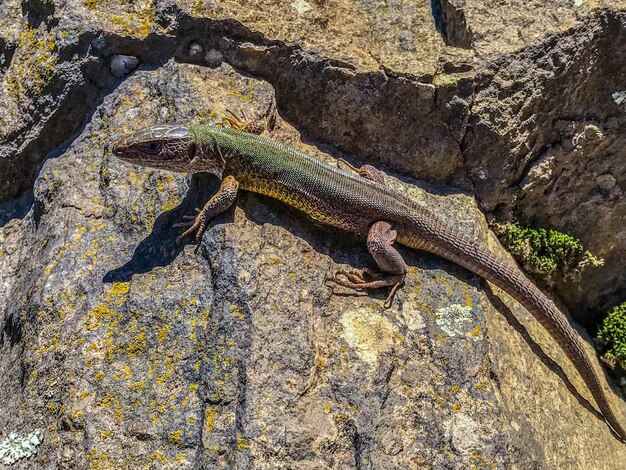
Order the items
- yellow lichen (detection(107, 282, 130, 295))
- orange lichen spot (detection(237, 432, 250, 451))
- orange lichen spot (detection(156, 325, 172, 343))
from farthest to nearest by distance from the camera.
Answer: yellow lichen (detection(107, 282, 130, 295))
orange lichen spot (detection(156, 325, 172, 343))
orange lichen spot (detection(237, 432, 250, 451))

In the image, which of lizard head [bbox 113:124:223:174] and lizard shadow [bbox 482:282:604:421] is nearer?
lizard head [bbox 113:124:223:174]

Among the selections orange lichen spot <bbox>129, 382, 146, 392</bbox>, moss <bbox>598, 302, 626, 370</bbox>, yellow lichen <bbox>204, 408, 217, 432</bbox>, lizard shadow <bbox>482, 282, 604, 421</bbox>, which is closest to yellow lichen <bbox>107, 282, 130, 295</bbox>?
orange lichen spot <bbox>129, 382, 146, 392</bbox>

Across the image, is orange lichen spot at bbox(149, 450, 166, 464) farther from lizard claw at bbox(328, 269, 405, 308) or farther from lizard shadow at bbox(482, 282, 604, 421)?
lizard shadow at bbox(482, 282, 604, 421)

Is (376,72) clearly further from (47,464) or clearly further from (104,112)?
(47,464)

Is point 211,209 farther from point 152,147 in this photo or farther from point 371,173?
point 371,173

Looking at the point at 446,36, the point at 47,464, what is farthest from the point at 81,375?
the point at 446,36

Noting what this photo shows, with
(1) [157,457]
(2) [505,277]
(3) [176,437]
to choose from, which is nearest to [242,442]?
(3) [176,437]

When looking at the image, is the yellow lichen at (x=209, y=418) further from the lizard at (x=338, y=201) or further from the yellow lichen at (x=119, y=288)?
the lizard at (x=338, y=201)
